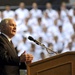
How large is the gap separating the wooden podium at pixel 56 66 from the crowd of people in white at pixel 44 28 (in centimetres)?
519

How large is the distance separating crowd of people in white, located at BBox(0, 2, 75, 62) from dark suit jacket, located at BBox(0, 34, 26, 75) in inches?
195

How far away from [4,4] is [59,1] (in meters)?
1.91

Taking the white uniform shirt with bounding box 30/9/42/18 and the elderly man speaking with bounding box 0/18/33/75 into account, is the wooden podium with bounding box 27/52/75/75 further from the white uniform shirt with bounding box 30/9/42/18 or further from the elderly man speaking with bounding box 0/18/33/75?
the white uniform shirt with bounding box 30/9/42/18

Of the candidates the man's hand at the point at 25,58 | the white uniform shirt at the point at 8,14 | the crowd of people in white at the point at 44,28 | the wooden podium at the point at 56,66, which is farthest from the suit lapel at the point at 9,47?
the white uniform shirt at the point at 8,14

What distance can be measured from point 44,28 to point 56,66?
6.26 m

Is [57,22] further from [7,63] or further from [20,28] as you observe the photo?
[7,63]

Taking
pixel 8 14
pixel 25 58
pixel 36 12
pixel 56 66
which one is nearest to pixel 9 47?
pixel 25 58

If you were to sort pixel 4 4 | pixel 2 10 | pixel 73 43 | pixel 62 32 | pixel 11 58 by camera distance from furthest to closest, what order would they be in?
1. pixel 4 4
2. pixel 2 10
3. pixel 62 32
4. pixel 73 43
5. pixel 11 58

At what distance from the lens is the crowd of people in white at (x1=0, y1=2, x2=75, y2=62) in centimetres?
836

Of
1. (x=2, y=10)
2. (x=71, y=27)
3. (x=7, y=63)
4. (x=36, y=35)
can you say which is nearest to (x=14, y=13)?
(x=2, y=10)

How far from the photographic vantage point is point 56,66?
8.93 ft

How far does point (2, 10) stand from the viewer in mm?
9711

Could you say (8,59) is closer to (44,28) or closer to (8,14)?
(44,28)

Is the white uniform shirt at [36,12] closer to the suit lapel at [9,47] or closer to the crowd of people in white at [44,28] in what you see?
the crowd of people in white at [44,28]
